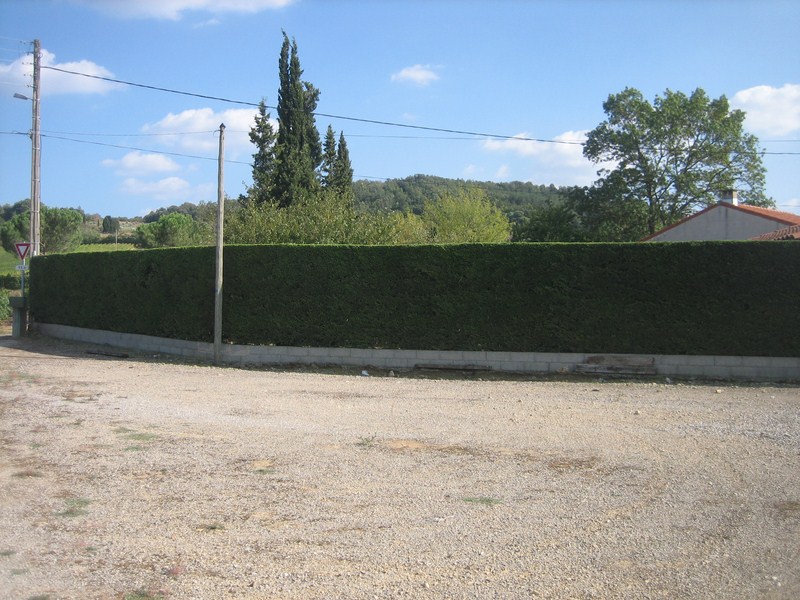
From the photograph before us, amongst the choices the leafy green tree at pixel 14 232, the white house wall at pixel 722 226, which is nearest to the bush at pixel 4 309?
the leafy green tree at pixel 14 232

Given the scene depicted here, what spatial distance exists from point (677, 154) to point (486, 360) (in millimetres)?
37133

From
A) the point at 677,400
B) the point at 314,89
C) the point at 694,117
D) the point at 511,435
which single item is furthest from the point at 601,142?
the point at 511,435

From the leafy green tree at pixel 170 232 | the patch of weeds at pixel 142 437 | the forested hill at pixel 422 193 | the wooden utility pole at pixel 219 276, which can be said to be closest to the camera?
the patch of weeds at pixel 142 437

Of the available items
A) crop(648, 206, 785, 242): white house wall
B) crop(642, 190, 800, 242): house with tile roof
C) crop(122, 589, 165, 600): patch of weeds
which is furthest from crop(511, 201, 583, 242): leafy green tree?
crop(122, 589, 165, 600): patch of weeds

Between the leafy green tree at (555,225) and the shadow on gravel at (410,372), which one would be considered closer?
the shadow on gravel at (410,372)

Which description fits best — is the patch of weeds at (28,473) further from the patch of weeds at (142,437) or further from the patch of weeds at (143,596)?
the patch of weeds at (143,596)

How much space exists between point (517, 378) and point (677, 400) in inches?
146

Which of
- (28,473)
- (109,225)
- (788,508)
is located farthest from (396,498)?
(109,225)

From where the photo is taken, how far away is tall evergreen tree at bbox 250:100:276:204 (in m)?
30.6

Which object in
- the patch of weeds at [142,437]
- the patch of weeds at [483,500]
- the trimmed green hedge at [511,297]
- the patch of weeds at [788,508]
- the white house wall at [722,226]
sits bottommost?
the patch of weeds at [142,437]

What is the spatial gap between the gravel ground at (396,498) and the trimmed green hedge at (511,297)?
317cm

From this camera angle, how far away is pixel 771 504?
19.3ft

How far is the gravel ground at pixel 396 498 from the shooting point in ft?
14.4

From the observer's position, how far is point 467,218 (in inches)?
2176
